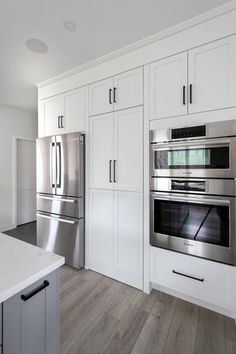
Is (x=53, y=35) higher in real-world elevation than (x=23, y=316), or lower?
higher

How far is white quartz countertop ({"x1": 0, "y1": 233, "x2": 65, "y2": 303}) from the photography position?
2.42ft

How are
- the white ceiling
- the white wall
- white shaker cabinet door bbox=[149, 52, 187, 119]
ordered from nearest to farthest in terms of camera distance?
the white ceiling < white shaker cabinet door bbox=[149, 52, 187, 119] < the white wall

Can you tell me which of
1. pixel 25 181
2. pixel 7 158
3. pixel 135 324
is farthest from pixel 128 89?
pixel 25 181

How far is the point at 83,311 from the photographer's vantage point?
180 cm

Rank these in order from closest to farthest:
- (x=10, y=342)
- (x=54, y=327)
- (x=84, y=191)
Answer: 1. (x=10, y=342)
2. (x=54, y=327)
3. (x=84, y=191)

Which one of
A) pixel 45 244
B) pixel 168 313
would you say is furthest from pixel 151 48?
pixel 45 244

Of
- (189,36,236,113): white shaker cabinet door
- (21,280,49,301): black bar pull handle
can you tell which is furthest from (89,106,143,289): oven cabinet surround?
(21,280,49,301): black bar pull handle

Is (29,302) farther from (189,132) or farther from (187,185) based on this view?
(189,132)

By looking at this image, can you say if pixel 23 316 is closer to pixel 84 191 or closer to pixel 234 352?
pixel 234 352

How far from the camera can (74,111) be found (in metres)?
2.60

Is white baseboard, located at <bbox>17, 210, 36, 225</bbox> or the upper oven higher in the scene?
the upper oven

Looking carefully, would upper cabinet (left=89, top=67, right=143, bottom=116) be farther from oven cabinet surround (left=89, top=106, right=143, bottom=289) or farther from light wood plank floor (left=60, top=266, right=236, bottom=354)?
light wood plank floor (left=60, top=266, right=236, bottom=354)

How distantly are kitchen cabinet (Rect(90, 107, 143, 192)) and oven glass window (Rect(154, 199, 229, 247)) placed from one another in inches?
14.7

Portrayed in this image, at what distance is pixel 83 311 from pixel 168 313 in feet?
2.64
